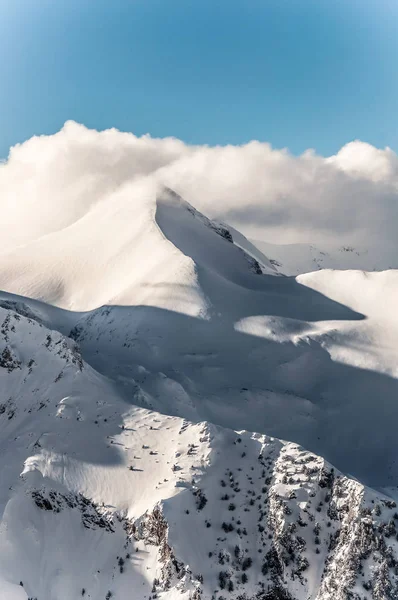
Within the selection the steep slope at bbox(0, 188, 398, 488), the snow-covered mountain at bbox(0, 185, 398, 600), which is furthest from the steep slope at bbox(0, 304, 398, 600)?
the steep slope at bbox(0, 188, 398, 488)

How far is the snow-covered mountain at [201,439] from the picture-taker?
66.6 m

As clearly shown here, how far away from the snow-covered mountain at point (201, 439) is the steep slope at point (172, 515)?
190 mm

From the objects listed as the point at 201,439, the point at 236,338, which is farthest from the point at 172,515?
the point at 236,338

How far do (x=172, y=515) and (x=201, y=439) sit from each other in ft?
42.5

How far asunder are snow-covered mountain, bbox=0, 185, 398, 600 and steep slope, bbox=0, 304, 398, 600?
19cm

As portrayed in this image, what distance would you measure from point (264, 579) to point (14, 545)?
27.6 m

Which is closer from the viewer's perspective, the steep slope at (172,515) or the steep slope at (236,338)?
the steep slope at (172,515)

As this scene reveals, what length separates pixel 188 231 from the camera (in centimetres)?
18375

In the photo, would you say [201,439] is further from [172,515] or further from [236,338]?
[236,338]

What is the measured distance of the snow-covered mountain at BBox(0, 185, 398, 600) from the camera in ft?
219

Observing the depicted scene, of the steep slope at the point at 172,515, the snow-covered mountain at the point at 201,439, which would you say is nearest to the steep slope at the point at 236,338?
the snow-covered mountain at the point at 201,439

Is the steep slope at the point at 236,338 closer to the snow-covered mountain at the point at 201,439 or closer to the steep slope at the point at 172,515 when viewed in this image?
the snow-covered mountain at the point at 201,439

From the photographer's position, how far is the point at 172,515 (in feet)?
228

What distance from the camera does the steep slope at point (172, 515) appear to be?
65.3 meters
